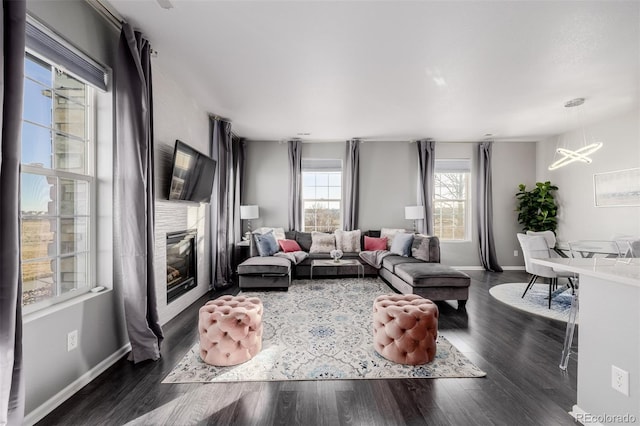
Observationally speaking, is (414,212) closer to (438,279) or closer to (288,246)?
(438,279)

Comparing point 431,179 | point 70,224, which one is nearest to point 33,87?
point 70,224

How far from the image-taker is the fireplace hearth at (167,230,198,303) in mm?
3117

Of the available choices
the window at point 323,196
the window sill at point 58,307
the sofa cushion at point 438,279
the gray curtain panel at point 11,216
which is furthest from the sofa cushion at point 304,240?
the gray curtain panel at point 11,216

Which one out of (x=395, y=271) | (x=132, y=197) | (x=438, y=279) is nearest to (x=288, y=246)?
(x=395, y=271)

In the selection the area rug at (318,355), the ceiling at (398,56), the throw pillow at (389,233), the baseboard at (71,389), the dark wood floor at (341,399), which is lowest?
the dark wood floor at (341,399)

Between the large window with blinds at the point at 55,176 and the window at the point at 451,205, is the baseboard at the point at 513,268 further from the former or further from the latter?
the large window with blinds at the point at 55,176

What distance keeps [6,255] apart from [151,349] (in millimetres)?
1299

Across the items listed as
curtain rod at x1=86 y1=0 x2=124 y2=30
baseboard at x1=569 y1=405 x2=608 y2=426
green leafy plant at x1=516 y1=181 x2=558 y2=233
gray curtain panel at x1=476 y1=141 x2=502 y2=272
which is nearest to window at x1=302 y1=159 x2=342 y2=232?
gray curtain panel at x1=476 y1=141 x2=502 y2=272

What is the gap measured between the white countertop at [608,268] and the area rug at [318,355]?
100cm

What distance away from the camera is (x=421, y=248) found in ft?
14.4

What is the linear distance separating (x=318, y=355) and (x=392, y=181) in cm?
440

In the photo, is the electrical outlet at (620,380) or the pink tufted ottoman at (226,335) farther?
the pink tufted ottoman at (226,335)

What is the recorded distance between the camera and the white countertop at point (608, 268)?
1.28 m

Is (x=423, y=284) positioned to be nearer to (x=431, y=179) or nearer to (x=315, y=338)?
(x=315, y=338)
